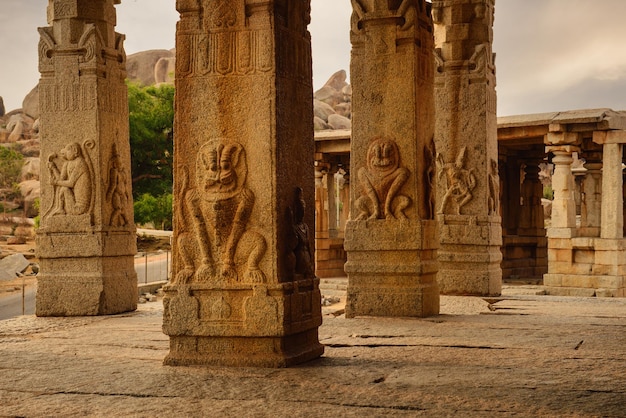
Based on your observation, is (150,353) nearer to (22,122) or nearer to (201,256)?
(201,256)

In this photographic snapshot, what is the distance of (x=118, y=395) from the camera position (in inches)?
168

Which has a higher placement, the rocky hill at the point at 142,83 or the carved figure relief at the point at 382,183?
the rocky hill at the point at 142,83

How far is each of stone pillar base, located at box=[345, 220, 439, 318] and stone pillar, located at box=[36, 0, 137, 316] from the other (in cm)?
288

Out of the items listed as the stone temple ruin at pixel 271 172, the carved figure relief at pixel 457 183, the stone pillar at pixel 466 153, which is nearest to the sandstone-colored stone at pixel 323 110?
the stone temple ruin at pixel 271 172

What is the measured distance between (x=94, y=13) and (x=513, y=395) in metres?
7.05

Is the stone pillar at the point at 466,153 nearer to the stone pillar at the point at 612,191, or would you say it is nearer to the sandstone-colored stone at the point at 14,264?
the stone pillar at the point at 612,191

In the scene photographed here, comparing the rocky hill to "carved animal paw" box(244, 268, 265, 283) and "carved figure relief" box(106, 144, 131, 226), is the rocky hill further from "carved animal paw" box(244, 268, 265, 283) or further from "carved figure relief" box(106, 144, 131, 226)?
"carved animal paw" box(244, 268, 265, 283)

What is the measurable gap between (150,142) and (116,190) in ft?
82.9

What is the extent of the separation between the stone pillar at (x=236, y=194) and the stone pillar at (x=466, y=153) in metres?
5.82

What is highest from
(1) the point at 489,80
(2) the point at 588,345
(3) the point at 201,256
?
(1) the point at 489,80

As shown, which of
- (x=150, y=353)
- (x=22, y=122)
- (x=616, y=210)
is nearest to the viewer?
(x=150, y=353)

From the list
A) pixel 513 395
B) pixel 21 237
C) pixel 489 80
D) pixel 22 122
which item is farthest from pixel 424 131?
pixel 22 122

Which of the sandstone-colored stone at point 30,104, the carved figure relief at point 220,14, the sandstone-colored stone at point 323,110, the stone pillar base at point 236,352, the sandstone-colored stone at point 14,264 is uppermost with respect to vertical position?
the sandstone-colored stone at point 30,104

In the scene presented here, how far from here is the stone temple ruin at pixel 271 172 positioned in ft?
16.8
